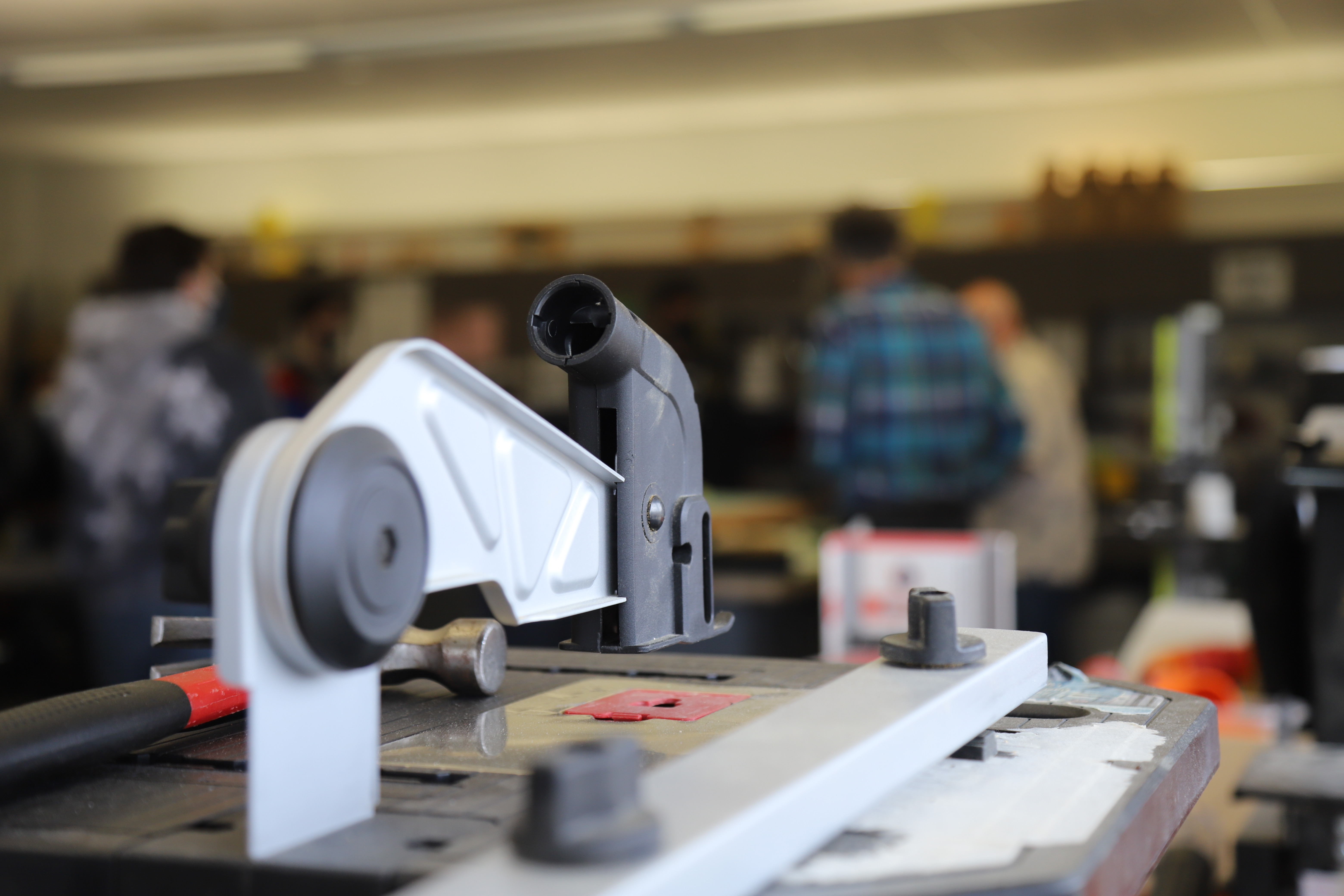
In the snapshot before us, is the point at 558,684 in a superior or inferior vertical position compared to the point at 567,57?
inferior

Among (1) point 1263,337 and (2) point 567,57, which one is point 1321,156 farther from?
(2) point 567,57

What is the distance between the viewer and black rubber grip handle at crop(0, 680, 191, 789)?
0.72m

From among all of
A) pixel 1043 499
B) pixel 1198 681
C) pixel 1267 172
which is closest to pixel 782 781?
pixel 1198 681

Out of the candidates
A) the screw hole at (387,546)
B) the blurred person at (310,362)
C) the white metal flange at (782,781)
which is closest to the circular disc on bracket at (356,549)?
the screw hole at (387,546)

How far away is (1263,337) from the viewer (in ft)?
18.0

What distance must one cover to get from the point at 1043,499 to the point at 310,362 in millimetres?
2677

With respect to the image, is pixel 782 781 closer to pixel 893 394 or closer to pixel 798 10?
pixel 893 394

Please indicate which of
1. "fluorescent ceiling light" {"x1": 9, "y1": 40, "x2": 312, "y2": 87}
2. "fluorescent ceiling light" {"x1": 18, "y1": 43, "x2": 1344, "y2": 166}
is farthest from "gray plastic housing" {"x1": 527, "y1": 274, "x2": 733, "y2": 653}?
"fluorescent ceiling light" {"x1": 18, "y1": 43, "x2": 1344, "y2": 166}

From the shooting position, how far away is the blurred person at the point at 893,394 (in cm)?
324

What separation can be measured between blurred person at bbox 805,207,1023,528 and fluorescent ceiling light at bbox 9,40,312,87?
2.29 m

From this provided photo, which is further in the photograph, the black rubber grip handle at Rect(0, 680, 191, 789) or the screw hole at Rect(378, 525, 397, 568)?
the black rubber grip handle at Rect(0, 680, 191, 789)

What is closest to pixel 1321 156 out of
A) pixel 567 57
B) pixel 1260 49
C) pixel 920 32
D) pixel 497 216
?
pixel 1260 49

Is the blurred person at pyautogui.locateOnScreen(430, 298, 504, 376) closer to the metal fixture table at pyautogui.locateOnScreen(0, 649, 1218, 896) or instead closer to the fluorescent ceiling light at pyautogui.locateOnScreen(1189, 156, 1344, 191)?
the fluorescent ceiling light at pyautogui.locateOnScreen(1189, 156, 1344, 191)

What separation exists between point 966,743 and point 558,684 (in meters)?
0.38
